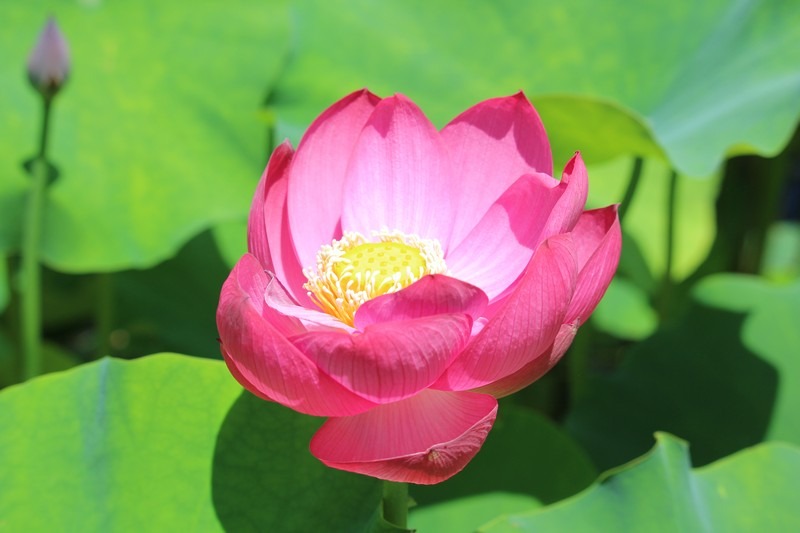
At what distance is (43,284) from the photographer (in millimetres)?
2123

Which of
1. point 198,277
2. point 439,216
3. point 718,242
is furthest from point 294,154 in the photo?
point 718,242

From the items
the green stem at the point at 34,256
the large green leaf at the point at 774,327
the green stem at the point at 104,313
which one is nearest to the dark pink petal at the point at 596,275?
the large green leaf at the point at 774,327

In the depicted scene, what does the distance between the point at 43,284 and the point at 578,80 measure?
1.41 meters

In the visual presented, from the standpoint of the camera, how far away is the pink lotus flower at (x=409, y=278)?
64 cm

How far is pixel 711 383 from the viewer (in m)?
1.25

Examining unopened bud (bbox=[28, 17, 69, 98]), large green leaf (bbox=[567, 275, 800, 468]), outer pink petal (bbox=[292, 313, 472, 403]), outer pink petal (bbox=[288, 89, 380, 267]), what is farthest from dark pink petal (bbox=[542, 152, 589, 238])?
unopened bud (bbox=[28, 17, 69, 98])

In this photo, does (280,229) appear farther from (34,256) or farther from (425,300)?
(34,256)

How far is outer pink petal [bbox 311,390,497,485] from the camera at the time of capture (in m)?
0.64

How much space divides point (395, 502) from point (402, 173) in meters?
0.32

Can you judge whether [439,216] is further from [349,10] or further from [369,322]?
[349,10]

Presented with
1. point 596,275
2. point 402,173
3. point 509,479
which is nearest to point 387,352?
point 596,275

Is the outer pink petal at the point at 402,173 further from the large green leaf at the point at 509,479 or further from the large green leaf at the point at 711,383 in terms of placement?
the large green leaf at the point at 711,383

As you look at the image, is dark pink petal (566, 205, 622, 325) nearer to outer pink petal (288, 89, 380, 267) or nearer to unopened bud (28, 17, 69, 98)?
outer pink petal (288, 89, 380, 267)

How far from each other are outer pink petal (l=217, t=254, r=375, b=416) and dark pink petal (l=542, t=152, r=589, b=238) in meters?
0.21
